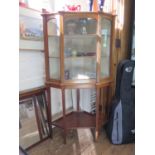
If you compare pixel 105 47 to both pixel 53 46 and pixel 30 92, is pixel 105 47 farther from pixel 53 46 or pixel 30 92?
pixel 30 92

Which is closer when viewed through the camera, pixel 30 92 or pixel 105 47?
pixel 30 92

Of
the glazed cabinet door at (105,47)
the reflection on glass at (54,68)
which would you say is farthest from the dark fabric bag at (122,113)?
the reflection on glass at (54,68)

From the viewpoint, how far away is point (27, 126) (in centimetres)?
200

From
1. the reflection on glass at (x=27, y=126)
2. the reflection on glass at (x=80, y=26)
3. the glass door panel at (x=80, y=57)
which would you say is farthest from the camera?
the glass door panel at (x=80, y=57)

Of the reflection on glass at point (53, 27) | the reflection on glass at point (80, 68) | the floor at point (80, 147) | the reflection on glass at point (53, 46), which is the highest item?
the reflection on glass at point (53, 27)

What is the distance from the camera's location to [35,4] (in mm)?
2074

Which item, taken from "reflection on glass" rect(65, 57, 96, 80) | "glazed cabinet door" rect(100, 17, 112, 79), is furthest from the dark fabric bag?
"reflection on glass" rect(65, 57, 96, 80)

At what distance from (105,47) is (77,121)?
92 cm

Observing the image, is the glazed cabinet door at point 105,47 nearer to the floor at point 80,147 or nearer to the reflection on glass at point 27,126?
the floor at point 80,147

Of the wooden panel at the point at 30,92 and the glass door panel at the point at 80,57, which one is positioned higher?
the glass door panel at the point at 80,57

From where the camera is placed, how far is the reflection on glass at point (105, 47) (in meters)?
2.10

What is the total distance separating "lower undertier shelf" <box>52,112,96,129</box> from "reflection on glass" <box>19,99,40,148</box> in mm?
264

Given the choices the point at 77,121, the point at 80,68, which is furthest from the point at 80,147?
the point at 80,68

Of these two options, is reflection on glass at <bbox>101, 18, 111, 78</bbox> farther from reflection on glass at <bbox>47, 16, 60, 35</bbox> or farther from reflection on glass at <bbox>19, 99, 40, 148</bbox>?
reflection on glass at <bbox>19, 99, 40, 148</bbox>
